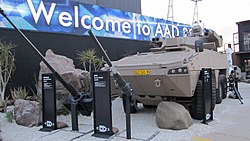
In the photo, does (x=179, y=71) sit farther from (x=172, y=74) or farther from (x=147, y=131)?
(x=147, y=131)

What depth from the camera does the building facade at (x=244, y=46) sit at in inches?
1064

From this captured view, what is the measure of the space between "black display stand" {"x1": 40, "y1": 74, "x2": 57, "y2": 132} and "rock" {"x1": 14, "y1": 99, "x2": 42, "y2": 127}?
1.31 feet

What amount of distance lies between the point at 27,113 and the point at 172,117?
3.45 m

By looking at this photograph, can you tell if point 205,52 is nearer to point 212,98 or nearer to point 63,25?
point 212,98

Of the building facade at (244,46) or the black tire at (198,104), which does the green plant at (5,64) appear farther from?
the building facade at (244,46)

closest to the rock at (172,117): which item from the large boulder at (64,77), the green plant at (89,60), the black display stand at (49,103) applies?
the black display stand at (49,103)

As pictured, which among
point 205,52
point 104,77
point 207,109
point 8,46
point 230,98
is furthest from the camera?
point 230,98

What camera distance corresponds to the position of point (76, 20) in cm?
1196

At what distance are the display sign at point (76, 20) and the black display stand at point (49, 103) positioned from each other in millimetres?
4045

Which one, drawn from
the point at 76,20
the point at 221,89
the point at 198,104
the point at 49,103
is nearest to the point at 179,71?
the point at 198,104

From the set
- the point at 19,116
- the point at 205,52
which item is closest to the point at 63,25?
the point at 19,116

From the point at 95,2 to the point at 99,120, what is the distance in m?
11.2

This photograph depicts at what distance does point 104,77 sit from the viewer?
18.9 ft

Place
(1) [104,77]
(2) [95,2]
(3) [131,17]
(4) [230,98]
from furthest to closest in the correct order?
1. (2) [95,2]
2. (3) [131,17]
3. (4) [230,98]
4. (1) [104,77]
